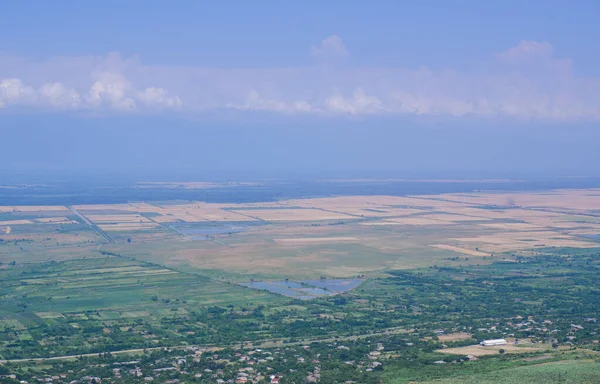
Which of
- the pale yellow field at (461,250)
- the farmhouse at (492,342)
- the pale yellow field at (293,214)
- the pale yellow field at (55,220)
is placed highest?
the pale yellow field at (293,214)

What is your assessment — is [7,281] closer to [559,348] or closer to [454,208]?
[559,348]

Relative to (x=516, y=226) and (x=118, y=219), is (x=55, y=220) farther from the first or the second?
(x=516, y=226)

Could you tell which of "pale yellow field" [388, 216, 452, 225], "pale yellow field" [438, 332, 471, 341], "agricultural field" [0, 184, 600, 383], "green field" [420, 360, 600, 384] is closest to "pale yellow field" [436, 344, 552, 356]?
"agricultural field" [0, 184, 600, 383]

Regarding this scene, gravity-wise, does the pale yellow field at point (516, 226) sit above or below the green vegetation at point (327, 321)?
above

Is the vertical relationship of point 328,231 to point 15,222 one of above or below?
below

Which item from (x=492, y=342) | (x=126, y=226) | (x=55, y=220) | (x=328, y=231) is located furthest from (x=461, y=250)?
(x=55, y=220)

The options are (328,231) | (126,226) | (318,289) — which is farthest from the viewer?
(126,226)

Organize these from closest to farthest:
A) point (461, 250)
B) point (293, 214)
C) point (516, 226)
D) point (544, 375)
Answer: point (544, 375)
point (461, 250)
point (516, 226)
point (293, 214)

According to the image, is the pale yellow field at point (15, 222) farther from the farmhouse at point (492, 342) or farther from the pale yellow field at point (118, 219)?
the farmhouse at point (492, 342)

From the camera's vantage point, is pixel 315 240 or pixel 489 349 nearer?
pixel 489 349

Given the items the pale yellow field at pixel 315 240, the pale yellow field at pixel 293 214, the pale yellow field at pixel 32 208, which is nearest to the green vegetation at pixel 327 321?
the pale yellow field at pixel 315 240

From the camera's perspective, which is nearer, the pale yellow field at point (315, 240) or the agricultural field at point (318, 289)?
the agricultural field at point (318, 289)
